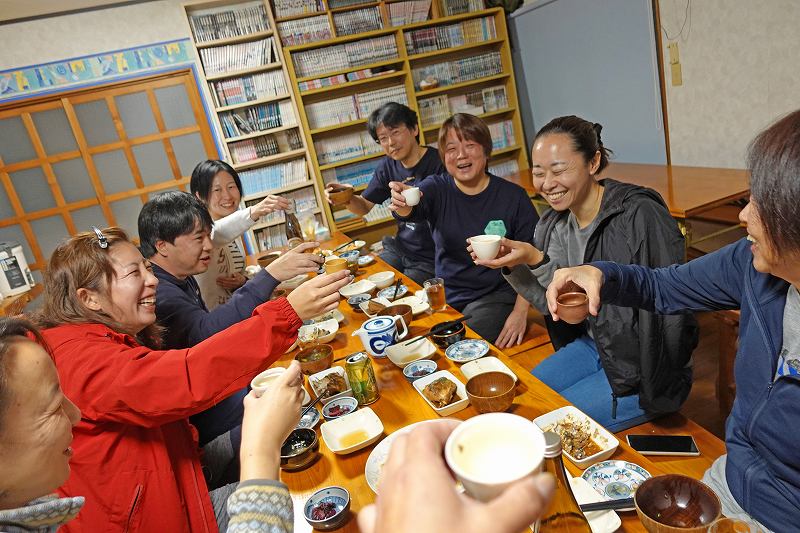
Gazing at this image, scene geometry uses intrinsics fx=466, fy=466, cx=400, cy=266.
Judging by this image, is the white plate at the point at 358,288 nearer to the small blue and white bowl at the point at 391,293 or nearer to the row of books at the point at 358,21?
the small blue and white bowl at the point at 391,293

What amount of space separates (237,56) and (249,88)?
32 cm

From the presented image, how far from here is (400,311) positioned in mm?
2020

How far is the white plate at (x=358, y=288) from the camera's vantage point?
2.51 m

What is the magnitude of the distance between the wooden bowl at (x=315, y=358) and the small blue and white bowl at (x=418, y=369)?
33 cm

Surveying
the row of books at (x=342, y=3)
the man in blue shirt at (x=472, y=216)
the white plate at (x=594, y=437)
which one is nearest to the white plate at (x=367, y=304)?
the man in blue shirt at (x=472, y=216)

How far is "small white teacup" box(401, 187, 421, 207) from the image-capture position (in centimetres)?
254

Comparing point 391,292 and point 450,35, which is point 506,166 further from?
point 391,292

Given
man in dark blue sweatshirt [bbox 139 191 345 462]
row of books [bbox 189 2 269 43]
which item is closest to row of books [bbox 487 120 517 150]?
row of books [bbox 189 2 269 43]

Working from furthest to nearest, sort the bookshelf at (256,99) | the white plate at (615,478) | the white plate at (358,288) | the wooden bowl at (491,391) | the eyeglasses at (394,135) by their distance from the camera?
the bookshelf at (256,99) → the eyeglasses at (394,135) → the white plate at (358,288) → the wooden bowl at (491,391) → the white plate at (615,478)

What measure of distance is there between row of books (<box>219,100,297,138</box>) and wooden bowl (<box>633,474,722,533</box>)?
4.90m

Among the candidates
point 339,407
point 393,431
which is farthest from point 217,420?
point 393,431

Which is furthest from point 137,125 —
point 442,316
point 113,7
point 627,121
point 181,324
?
point 627,121

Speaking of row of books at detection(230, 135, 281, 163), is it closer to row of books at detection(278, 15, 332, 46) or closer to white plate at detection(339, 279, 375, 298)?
row of books at detection(278, 15, 332, 46)

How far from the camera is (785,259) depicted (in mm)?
962
